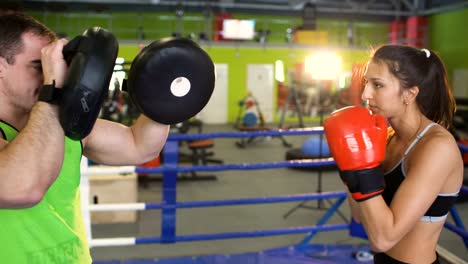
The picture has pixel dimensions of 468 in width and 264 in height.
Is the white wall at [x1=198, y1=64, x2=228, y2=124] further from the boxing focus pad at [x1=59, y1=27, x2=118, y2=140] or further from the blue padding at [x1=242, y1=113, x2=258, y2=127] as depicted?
the boxing focus pad at [x1=59, y1=27, x2=118, y2=140]

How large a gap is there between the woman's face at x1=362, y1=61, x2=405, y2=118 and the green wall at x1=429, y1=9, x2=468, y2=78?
1205 cm

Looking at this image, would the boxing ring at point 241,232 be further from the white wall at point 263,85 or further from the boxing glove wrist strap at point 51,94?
the white wall at point 263,85

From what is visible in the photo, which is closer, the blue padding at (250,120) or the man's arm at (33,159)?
the man's arm at (33,159)

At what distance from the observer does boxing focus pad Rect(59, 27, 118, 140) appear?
0.87 meters

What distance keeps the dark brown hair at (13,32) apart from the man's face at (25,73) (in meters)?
0.01

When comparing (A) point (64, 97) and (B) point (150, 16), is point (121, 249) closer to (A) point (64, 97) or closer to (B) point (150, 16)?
(A) point (64, 97)

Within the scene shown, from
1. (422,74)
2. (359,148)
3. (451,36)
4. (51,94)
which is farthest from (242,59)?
(51,94)

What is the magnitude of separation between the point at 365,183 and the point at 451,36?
1357cm

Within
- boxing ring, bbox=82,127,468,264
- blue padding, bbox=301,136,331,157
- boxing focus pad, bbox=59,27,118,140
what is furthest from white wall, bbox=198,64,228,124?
boxing focus pad, bbox=59,27,118,140

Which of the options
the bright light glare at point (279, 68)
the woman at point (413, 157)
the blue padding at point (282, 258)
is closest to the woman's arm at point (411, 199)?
the woman at point (413, 157)

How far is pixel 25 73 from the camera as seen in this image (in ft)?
3.49

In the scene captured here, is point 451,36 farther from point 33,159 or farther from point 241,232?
point 33,159

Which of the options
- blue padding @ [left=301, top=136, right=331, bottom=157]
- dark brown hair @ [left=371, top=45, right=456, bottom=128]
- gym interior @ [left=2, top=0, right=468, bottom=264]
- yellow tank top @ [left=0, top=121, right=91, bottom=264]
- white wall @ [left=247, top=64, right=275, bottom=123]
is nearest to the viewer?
yellow tank top @ [left=0, top=121, right=91, bottom=264]

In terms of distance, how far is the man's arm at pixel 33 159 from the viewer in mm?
844
